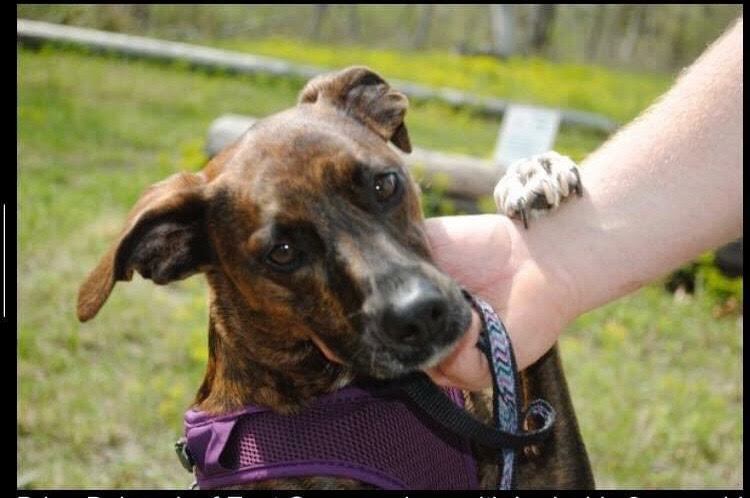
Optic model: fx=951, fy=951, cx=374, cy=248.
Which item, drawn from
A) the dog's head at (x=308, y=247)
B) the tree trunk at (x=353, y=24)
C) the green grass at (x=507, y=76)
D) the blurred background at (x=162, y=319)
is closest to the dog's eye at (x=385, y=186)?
the dog's head at (x=308, y=247)

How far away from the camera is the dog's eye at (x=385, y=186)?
3066 mm

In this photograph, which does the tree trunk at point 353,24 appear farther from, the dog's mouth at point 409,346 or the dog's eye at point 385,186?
the dog's mouth at point 409,346

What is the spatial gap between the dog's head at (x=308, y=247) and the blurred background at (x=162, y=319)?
1538mm

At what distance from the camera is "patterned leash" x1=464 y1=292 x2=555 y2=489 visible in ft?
8.98

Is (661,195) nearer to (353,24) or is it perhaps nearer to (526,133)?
(526,133)

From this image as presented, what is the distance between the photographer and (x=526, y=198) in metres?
3.06

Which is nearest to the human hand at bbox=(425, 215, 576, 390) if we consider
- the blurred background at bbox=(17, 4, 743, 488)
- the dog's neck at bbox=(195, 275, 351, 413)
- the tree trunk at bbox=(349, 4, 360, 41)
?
the dog's neck at bbox=(195, 275, 351, 413)

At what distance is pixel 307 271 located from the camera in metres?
2.97

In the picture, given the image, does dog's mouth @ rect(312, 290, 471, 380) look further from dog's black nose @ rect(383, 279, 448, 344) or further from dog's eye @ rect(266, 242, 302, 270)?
dog's eye @ rect(266, 242, 302, 270)

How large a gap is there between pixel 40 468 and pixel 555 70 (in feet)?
56.6

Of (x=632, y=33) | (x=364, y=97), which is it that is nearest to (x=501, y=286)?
(x=364, y=97)

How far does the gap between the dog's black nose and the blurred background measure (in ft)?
5.56
